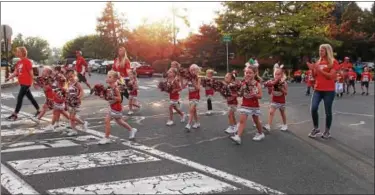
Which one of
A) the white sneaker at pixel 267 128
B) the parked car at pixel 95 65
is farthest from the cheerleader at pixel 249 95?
the parked car at pixel 95 65

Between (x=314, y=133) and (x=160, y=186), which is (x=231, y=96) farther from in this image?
(x=160, y=186)

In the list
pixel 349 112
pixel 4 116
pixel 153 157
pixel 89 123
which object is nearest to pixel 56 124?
pixel 89 123

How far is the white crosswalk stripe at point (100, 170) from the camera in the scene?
4.98 metres

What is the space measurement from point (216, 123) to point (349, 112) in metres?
4.19

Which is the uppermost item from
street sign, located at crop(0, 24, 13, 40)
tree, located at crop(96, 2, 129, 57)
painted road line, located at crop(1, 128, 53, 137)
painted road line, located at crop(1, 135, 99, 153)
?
tree, located at crop(96, 2, 129, 57)

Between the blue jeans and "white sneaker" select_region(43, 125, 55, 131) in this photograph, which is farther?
"white sneaker" select_region(43, 125, 55, 131)

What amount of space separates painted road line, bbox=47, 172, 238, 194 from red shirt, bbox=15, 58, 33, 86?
20.1ft

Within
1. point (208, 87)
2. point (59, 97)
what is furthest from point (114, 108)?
point (208, 87)

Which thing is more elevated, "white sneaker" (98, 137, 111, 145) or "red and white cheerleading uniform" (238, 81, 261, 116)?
"red and white cheerleading uniform" (238, 81, 261, 116)

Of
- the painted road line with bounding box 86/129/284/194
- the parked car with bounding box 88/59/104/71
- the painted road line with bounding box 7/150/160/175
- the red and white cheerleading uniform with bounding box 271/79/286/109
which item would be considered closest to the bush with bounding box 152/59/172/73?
the parked car with bounding box 88/59/104/71

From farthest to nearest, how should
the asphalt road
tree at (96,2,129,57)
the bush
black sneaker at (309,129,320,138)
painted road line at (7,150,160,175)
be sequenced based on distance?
tree at (96,2,129,57) < the bush < black sneaker at (309,129,320,138) < painted road line at (7,150,160,175) < the asphalt road

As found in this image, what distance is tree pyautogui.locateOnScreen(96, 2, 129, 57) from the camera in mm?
71062

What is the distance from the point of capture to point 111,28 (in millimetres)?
72125

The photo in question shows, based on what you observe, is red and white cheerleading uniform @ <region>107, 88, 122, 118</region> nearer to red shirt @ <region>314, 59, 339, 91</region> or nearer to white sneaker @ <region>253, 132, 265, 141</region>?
white sneaker @ <region>253, 132, 265, 141</region>
